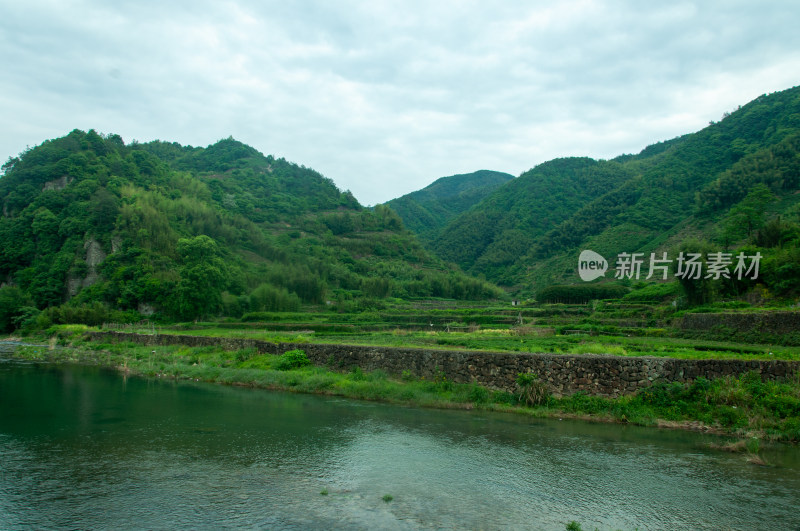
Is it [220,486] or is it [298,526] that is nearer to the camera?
[298,526]

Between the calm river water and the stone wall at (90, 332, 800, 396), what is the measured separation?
→ 5.35ft

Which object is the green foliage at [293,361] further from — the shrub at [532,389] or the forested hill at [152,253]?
the forested hill at [152,253]

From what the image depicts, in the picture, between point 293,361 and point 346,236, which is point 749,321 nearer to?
point 293,361

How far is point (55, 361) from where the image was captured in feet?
105

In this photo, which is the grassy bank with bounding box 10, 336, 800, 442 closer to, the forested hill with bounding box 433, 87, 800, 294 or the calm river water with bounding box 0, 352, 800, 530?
the calm river water with bounding box 0, 352, 800, 530

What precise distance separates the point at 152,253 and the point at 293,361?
47805 mm

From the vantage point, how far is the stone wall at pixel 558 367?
1367cm

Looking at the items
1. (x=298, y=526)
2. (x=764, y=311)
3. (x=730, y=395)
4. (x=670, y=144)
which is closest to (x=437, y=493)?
(x=298, y=526)

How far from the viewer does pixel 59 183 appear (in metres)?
73.2

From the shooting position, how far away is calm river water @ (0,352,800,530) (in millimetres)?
7535

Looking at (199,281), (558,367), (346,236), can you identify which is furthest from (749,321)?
(346,236)

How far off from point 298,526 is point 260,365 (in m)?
16.8

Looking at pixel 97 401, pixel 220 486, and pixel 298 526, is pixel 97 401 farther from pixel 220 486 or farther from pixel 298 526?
pixel 298 526

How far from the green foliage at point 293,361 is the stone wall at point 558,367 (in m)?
1.92
